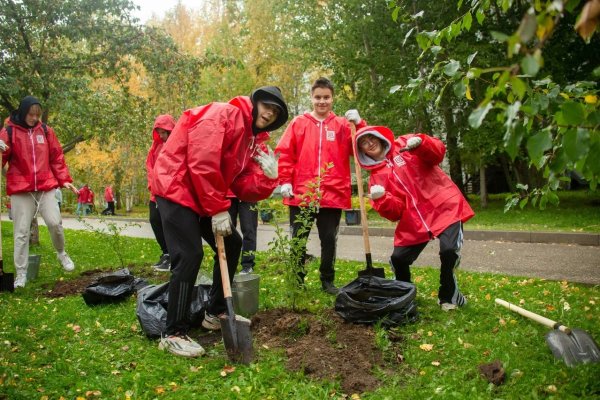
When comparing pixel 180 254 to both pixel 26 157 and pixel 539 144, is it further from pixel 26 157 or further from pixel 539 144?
pixel 26 157

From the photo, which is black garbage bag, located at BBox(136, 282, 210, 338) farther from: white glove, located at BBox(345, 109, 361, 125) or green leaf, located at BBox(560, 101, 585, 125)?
green leaf, located at BBox(560, 101, 585, 125)

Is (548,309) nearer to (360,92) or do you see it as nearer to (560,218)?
(560,218)

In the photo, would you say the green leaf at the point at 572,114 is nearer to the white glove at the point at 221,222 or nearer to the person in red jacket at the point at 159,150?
the white glove at the point at 221,222

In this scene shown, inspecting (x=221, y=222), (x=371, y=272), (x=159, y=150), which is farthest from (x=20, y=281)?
(x=371, y=272)

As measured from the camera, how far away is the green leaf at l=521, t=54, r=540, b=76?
Answer: 119 centimetres

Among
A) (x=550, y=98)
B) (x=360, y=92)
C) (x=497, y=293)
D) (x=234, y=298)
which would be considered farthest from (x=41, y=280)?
(x=360, y=92)

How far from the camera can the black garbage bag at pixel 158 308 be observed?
372 cm

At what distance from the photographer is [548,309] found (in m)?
4.10

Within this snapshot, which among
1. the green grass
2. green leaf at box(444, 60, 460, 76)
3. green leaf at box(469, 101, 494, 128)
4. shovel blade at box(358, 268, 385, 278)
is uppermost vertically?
green leaf at box(444, 60, 460, 76)

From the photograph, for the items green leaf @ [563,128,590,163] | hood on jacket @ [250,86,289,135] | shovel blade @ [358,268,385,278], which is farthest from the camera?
shovel blade @ [358,268,385,278]

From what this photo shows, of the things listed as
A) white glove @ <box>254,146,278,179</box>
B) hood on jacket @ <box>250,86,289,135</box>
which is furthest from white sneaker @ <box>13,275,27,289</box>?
hood on jacket @ <box>250,86,289,135</box>

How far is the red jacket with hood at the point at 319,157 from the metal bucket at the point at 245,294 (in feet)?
3.00

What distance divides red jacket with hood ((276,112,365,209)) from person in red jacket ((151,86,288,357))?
1.10 metres

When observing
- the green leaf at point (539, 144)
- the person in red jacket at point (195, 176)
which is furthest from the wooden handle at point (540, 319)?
the person in red jacket at point (195, 176)
